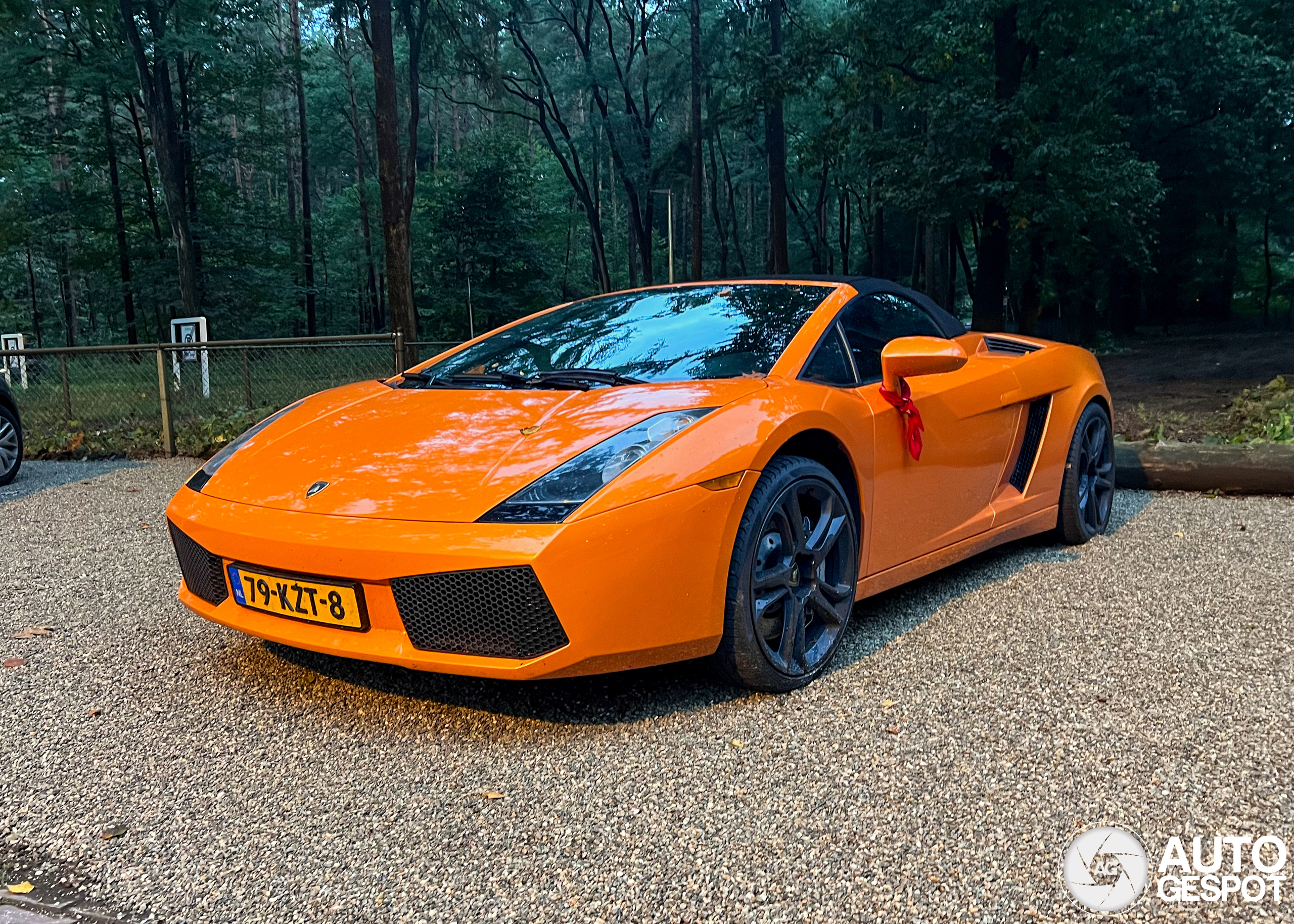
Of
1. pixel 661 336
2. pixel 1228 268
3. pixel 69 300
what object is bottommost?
pixel 661 336

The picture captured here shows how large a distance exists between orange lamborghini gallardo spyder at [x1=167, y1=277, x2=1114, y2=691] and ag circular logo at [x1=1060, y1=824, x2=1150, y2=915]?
3.09 feet

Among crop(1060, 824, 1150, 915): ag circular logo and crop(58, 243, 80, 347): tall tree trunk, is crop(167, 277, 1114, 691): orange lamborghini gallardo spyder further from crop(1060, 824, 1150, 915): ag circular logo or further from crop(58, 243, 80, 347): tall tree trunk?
crop(58, 243, 80, 347): tall tree trunk

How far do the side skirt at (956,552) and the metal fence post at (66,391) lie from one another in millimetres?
8483

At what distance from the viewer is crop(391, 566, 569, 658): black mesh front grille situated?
2.26m

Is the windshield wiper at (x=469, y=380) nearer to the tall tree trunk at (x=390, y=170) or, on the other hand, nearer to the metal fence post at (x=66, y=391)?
the metal fence post at (x=66, y=391)

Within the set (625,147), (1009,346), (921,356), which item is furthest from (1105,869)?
(625,147)

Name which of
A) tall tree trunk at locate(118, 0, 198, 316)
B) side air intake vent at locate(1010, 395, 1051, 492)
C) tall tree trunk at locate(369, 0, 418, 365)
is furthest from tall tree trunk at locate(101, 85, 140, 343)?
side air intake vent at locate(1010, 395, 1051, 492)

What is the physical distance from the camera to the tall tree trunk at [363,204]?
35562 millimetres

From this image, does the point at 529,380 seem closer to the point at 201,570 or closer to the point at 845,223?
the point at 201,570

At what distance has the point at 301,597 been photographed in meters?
2.48

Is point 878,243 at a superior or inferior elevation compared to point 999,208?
superior

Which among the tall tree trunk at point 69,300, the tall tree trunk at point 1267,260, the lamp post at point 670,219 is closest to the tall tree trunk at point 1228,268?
the tall tree trunk at point 1267,260

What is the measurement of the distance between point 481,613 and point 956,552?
2.03m

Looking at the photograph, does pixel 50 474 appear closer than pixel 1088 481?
No
